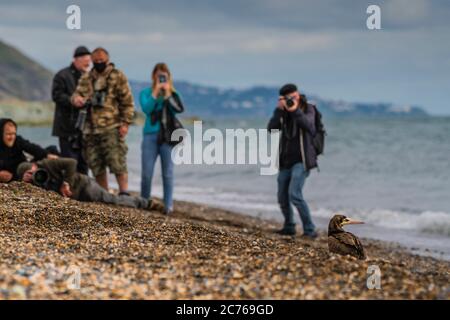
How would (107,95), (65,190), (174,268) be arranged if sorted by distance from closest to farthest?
(174,268)
(65,190)
(107,95)

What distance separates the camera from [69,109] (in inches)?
499

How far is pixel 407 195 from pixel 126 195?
12444 millimetres

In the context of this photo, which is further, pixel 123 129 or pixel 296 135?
pixel 123 129

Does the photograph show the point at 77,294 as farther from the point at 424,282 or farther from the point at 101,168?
the point at 101,168

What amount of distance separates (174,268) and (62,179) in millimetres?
5778

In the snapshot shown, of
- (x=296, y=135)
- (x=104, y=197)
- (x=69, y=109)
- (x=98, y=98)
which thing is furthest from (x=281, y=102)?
(x=69, y=109)

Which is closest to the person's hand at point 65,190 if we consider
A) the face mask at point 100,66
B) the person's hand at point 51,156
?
the person's hand at point 51,156

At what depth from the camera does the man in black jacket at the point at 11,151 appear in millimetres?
11578

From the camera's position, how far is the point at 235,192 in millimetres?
22688

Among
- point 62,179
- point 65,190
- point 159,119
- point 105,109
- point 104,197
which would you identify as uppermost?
point 105,109

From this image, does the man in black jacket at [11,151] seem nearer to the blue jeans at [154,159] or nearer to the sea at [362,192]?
the blue jeans at [154,159]

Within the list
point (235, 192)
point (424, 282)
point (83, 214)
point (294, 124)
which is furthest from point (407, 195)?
point (424, 282)

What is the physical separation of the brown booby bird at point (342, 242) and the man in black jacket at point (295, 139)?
12.0 feet

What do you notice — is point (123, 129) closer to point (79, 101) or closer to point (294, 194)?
point (79, 101)
